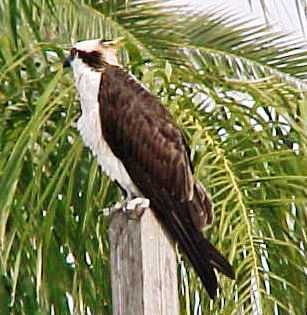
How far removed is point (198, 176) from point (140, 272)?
2.96 ft

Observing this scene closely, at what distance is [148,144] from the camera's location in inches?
105

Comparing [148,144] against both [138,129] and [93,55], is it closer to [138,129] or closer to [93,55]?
[138,129]

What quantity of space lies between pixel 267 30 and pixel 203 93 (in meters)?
1.85

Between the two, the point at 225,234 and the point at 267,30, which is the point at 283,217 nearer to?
the point at 225,234

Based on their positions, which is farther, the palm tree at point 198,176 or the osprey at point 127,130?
the palm tree at point 198,176

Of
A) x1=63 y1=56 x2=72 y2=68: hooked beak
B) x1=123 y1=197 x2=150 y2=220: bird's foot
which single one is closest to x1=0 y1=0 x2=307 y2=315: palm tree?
x1=63 y1=56 x2=72 y2=68: hooked beak

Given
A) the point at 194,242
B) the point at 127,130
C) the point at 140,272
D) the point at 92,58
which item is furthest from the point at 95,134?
the point at 140,272

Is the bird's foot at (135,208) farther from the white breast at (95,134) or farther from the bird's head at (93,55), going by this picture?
the bird's head at (93,55)

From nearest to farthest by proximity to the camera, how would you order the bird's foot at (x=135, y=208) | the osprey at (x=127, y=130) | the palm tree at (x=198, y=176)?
the bird's foot at (x=135, y=208) → the osprey at (x=127, y=130) → the palm tree at (x=198, y=176)

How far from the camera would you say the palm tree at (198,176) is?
8.95 ft

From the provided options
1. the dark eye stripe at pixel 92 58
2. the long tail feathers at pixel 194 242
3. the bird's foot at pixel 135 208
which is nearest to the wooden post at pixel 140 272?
the bird's foot at pixel 135 208

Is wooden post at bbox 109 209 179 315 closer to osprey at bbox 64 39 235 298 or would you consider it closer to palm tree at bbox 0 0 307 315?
osprey at bbox 64 39 235 298

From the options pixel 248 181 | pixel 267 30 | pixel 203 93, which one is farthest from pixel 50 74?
pixel 267 30

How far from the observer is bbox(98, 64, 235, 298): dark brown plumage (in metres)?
2.44
